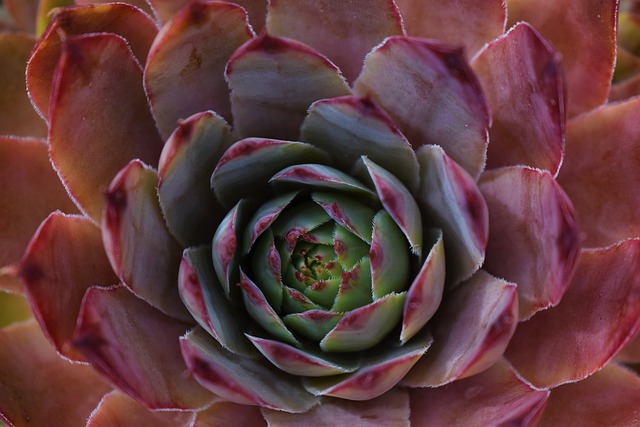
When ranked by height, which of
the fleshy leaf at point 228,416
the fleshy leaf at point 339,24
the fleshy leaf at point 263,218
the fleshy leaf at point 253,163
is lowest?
the fleshy leaf at point 228,416

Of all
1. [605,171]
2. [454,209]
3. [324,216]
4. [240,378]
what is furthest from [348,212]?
[605,171]

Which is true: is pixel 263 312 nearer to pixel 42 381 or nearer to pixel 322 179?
pixel 322 179

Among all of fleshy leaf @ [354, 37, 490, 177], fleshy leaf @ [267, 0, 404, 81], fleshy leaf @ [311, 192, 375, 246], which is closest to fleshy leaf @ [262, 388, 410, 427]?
fleshy leaf @ [311, 192, 375, 246]

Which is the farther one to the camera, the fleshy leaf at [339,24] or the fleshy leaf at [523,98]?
the fleshy leaf at [339,24]

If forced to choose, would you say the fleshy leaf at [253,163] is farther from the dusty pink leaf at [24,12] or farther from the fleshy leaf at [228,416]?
the dusty pink leaf at [24,12]

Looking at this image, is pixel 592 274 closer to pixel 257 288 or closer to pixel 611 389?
pixel 611 389

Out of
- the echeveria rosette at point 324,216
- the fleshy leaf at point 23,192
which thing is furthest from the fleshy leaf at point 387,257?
the fleshy leaf at point 23,192

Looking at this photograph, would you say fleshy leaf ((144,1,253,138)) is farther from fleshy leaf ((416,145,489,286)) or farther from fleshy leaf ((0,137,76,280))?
fleshy leaf ((416,145,489,286))
